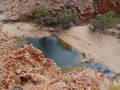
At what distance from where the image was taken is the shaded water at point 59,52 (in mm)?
47628

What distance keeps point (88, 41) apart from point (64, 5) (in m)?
10.9

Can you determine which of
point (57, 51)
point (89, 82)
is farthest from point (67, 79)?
point (57, 51)

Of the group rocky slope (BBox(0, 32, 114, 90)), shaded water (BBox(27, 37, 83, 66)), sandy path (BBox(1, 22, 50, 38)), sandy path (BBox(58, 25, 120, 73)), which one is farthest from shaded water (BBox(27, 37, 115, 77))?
rocky slope (BBox(0, 32, 114, 90))

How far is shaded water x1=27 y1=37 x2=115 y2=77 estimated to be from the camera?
156 feet

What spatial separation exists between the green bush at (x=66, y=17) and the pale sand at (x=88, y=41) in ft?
4.47

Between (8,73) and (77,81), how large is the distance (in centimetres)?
452

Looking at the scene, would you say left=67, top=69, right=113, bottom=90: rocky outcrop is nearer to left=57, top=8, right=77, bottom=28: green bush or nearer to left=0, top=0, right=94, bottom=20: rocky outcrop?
left=57, top=8, right=77, bottom=28: green bush

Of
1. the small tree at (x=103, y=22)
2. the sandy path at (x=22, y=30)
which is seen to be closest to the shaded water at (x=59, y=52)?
the sandy path at (x=22, y=30)

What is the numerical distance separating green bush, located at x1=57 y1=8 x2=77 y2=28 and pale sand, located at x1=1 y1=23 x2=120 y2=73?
136 cm

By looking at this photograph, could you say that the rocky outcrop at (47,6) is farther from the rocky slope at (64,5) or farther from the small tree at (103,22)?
the small tree at (103,22)

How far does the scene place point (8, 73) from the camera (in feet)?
73.2

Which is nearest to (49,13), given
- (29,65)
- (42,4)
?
(42,4)

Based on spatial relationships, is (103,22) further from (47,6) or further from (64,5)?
(47,6)

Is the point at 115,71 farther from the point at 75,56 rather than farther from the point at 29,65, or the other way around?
the point at 29,65
